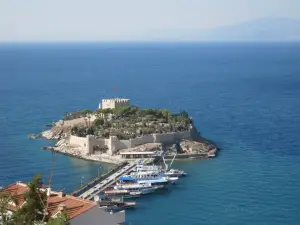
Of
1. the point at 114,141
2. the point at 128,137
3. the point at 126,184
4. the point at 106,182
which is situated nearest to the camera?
the point at 126,184

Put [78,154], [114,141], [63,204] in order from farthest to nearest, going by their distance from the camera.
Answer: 1. [78,154]
2. [114,141]
3. [63,204]

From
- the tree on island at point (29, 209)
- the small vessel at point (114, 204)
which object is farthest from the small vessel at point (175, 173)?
the tree on island at point (29, 209)

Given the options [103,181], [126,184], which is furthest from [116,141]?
[126,184]

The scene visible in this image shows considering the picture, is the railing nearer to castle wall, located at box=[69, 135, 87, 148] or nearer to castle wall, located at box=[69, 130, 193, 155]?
castle wall, located at box=[69, 130, 193, 155]

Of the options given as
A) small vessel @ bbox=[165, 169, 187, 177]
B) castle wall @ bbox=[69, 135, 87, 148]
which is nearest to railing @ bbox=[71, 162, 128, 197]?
small vessel @ bbox=[165, 169, 187, 177]

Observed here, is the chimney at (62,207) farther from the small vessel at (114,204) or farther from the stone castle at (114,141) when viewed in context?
the stone castle at (114,141)

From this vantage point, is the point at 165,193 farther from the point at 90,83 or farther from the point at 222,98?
the point at 90,83

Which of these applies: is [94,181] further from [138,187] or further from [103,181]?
[138,187]
